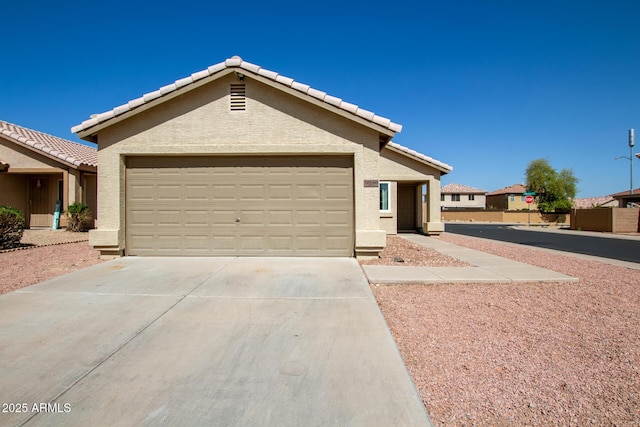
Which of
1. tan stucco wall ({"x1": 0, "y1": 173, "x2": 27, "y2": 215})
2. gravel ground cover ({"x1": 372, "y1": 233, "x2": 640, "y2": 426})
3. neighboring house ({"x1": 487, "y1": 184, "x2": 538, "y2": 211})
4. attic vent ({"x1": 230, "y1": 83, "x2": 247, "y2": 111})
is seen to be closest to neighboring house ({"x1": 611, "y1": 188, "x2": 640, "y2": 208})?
neighboring house ({"x1": 487, "y1": 184, "x2": 538, "y2": 211})

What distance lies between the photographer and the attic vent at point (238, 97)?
9.22 metres

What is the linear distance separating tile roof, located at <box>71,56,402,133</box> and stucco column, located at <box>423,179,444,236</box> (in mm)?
9594

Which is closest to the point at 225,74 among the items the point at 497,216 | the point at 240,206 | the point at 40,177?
the point at 240,206

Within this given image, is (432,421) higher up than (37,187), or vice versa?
(37,187)

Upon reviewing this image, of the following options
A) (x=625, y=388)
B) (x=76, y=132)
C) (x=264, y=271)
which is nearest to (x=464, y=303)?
(x=625, y=388)

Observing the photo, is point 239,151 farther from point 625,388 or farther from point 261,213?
point 625,388

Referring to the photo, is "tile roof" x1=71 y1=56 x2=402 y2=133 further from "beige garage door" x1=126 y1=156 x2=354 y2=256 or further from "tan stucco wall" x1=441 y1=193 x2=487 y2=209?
"tan stucco wall" x1=441 y1=193 x2=487 y2=209

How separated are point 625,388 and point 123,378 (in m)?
4.62

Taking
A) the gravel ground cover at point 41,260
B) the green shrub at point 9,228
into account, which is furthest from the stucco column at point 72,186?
the green shrub at point 9,228

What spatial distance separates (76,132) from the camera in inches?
355

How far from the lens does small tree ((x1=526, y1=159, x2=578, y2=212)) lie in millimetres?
54875

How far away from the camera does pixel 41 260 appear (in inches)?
367

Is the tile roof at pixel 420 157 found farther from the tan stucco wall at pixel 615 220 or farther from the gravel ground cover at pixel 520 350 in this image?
the tan stucco wall at pixel 615 220

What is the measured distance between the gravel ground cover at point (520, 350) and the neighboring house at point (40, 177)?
16.7 metres
